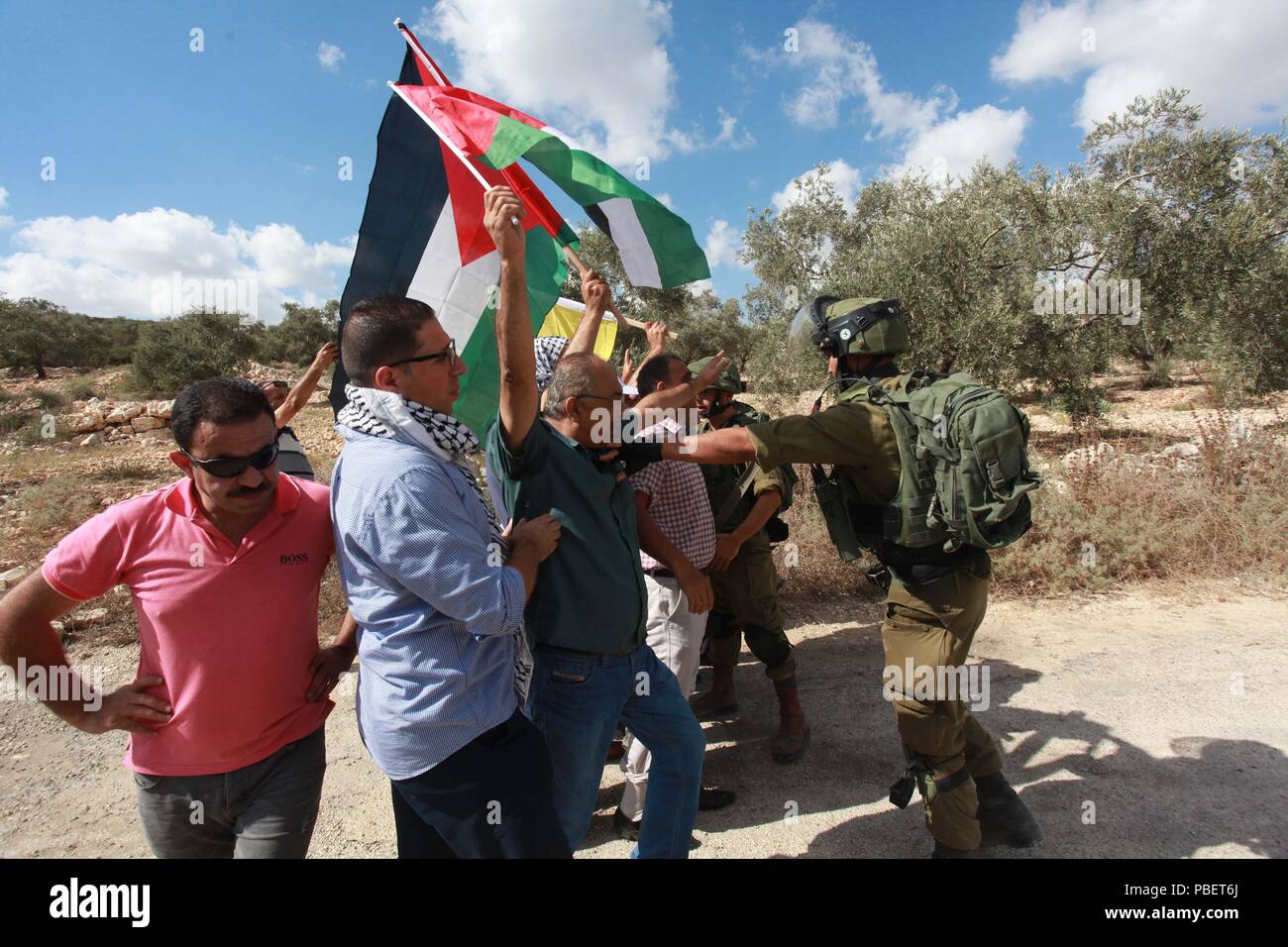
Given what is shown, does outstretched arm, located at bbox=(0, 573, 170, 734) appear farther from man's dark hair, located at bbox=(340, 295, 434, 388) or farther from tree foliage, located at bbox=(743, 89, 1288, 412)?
tree foliage, located at bbox=(743, 89, 1288, 412)

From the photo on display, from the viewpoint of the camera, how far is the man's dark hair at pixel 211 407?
1.83 meters

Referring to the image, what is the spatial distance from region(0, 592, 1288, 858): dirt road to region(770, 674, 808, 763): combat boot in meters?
0.07

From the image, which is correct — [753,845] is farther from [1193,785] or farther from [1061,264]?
[1061,264]

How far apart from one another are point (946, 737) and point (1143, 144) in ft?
43.1

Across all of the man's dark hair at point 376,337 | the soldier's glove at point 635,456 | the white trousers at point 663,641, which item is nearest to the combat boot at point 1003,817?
the white trousers at point 663,641

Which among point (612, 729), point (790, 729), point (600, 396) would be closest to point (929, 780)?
point (790, 729)

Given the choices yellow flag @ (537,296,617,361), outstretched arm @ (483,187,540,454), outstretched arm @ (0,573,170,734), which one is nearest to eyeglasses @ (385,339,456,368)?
outstretched arm @ (483,187,540,454)

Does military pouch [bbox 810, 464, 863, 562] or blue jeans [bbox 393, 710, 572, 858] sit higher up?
military pouch [bbox 810, 464, 863, 562]

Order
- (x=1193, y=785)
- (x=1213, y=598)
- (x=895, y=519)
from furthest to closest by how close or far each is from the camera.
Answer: (x=1213, y=598), (x=1193, y=785), (x=895, y=519)

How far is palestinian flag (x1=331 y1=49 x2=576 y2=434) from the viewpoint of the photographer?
3873 mm

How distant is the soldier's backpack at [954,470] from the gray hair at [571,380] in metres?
1.21

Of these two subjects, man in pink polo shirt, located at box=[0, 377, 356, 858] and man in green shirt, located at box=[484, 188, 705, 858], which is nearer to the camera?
man in pink polo shirt, located at box=[0, 377, 356, 858]
